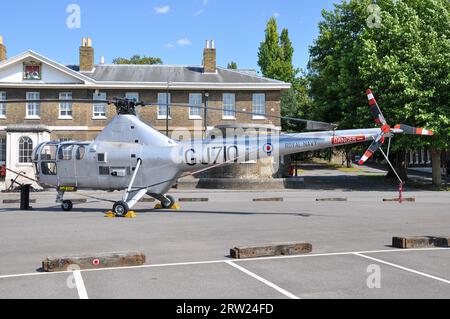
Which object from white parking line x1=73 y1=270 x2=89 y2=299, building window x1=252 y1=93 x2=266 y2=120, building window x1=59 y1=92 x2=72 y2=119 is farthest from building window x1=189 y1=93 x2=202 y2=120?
white parking line x1=73 y1=270 x2=89 y2=299

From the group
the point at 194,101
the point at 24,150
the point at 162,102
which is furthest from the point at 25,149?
the point at 194,101

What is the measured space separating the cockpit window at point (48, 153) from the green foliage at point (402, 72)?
72.4ft

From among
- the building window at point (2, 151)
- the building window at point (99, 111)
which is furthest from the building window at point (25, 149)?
the building window at point (99, 111)

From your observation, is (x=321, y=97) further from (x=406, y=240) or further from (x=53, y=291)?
(x=53, y=291)

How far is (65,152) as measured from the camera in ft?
63.3

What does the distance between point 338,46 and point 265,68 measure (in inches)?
1833

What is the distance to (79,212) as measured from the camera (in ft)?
62.0

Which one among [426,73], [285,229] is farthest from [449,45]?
[285,229]

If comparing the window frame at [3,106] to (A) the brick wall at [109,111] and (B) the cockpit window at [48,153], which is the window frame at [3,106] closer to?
(A) the brick wall at [109,111]

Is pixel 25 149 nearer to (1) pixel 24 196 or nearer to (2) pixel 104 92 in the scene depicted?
(2) pixel 104 92

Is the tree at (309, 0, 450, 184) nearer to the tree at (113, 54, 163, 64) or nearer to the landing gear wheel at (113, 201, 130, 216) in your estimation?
the landing gear wheel at (113, 201, 130, 216)

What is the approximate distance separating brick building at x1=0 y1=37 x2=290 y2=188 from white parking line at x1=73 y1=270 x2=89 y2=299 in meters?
33.1

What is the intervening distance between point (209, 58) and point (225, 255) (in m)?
34.5

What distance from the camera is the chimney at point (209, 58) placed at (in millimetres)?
41906
